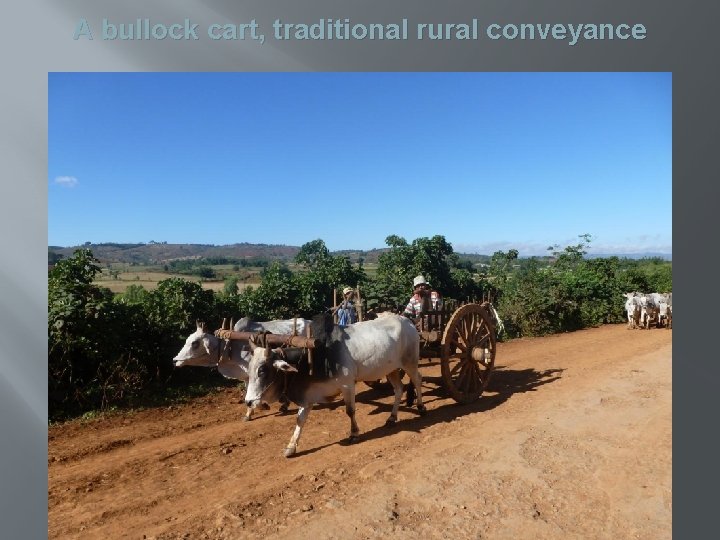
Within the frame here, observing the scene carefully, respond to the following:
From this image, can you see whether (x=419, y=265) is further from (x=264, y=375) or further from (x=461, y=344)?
(x=264, y=375)

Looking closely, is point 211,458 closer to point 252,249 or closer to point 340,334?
point 340,334

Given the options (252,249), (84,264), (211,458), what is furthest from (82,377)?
A: (252,249)

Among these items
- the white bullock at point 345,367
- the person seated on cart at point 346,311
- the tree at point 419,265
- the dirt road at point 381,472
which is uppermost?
the tree at point 419,265

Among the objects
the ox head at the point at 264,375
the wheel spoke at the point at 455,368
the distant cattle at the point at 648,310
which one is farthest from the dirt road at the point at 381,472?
the distant cattle at the point at 648,310

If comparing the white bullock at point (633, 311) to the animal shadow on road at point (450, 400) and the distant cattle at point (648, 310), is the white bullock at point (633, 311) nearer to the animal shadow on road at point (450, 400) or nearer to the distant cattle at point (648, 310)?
the distant cattle at point (648, 310)

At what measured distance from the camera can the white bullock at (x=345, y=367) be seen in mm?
5082

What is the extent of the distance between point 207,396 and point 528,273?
12.1m

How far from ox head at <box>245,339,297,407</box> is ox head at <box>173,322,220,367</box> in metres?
1.27

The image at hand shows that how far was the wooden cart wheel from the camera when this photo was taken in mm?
6828

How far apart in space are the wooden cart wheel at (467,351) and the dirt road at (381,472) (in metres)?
0.29

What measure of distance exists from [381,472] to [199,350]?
2.90 m

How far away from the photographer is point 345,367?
5617 mm

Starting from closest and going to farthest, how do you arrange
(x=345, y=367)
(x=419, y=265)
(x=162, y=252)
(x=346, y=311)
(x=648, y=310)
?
(x=345, y=367), (x=346, y=311), (x=162, y=252), (x=419, y=265), (x=648, y=310)

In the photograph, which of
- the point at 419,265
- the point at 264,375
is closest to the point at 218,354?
the point at 264,375
